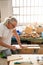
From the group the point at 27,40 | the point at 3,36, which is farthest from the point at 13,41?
the point at 3,36

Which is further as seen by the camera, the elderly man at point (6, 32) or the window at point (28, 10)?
the window at point (28, 10)

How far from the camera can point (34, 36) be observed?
4246 millimetres

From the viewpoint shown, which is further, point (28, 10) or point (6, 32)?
point (28, 10)

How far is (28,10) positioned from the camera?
493cm

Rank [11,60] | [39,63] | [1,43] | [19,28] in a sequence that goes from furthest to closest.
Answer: [19,28] → [1,43] → [11,60] → [39,63]

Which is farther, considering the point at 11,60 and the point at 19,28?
the point at 19,28

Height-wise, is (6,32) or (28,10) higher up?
(28,10)

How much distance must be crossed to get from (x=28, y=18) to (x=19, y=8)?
0.38 metres

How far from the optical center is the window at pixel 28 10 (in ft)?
16.1

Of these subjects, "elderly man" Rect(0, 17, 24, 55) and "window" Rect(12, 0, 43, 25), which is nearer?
"elderly man" Rect(0, 17, 24, 55)

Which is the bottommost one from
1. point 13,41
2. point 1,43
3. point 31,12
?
point 13,41

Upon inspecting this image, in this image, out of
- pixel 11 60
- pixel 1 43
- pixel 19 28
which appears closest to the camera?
pixel 11 60

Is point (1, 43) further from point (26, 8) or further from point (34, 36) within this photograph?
point (26, 8)

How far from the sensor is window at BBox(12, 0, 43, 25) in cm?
490
